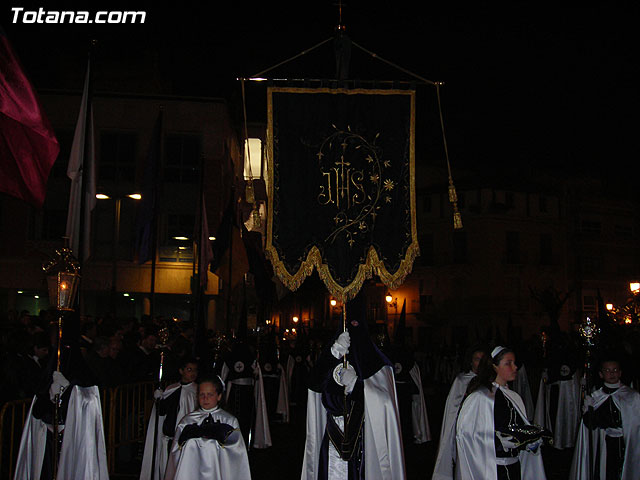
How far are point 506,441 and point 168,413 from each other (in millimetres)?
4393

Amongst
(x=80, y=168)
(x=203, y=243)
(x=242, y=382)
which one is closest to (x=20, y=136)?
(x=80, y=168)

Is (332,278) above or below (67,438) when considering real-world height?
above

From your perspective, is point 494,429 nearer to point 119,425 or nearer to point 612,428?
point 612,428

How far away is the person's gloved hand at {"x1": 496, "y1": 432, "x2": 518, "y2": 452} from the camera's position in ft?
21.4

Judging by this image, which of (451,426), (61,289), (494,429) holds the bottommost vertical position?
(451,426)

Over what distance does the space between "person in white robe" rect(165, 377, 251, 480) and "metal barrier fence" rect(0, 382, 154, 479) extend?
247 cm

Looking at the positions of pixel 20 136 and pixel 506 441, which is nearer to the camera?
pixel 20 136

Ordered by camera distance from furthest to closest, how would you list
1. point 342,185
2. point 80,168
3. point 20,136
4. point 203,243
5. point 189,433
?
point 203,243, point 80,168, point 342,185, point 189,433, point 20,136

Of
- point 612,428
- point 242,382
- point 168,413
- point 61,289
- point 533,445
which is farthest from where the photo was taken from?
point 242,382

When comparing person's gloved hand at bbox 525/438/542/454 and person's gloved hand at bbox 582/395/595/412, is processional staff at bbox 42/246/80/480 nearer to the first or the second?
person's gloved hand at bbox 525/438/542/454

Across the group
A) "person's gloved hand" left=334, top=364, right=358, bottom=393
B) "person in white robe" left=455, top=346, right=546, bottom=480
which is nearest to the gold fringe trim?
"person's gloved hand" left=334, top=364, right=358, bottom=393

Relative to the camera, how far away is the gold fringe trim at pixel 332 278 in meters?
7.05

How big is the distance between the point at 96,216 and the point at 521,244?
112 feet

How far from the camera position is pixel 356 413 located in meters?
6.82
